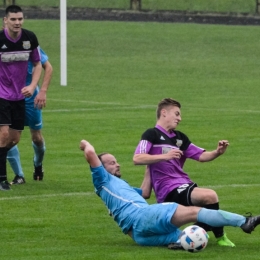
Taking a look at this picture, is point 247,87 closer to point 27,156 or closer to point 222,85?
point 222,85

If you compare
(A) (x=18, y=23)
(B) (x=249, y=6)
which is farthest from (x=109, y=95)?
(B) (x=249, y=6)

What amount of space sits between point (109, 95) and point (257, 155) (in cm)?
1160

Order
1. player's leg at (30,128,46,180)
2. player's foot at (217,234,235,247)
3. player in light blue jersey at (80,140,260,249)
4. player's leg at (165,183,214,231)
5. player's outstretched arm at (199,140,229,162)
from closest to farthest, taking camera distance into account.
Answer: player in light blue jersey at (80,140,260,249) < player's foot at (217,234,235,247) < player's leg at (165,183,214,231) < player's outstretched arm at (199,140,229,162) < player's leg at (30,128,46,180)

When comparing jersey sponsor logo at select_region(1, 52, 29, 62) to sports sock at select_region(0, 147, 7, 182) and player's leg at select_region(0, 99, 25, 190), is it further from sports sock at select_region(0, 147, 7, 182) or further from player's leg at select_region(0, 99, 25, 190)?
sports sock at select_region(0, 147, 7, 182)

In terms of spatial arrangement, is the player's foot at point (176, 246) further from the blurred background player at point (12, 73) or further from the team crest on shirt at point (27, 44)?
the team crest on shirt at point (27, 44)

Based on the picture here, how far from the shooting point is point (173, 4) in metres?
49.5

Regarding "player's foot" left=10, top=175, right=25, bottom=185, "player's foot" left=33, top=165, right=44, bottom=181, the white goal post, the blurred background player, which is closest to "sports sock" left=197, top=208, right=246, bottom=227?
the blurred background player

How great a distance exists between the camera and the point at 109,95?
2848 cm

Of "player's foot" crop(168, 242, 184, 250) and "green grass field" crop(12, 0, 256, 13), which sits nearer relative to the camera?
"player's foot" crop(168, 242, 184, 250)

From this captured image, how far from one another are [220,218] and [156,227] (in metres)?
0.63

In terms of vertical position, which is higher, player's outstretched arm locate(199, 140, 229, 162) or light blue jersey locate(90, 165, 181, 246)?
player's outstretched arm locate(199, 140, 229, 162)

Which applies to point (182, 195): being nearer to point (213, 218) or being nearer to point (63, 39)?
point (213, 218)

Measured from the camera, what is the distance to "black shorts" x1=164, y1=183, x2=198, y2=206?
33.9 feet

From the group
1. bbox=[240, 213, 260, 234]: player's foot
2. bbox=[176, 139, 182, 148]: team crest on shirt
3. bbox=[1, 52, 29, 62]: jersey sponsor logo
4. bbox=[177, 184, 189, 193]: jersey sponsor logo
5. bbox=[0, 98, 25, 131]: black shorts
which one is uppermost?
bbox=[1, 52, 29, 62]: jersey sponsor logo
